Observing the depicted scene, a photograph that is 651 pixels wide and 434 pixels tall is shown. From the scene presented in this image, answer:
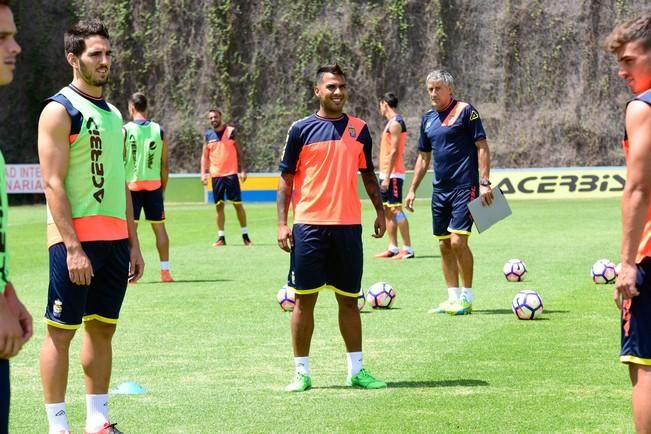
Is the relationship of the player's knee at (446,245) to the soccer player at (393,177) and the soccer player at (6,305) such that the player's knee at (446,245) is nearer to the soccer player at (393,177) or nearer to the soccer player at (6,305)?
the soccer player at (393,177)

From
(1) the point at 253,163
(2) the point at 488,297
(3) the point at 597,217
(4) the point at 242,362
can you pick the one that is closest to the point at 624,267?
(4) the point at 242,362

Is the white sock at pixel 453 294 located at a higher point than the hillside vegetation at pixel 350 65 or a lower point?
lower

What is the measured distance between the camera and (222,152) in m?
A: 22.5

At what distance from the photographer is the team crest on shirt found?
6641 mm

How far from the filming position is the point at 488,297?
44.8 ft

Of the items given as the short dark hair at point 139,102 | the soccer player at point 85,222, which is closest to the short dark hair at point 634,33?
the soccer player at point 85,222

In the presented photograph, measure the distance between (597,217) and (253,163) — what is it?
22.0 m

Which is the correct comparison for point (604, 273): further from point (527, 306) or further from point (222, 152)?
point (222, 152)

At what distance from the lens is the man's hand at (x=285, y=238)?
28.5 ft

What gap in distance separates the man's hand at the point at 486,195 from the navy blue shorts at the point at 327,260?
359 centimetres

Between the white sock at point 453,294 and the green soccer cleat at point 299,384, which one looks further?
the white sock at point 453,294

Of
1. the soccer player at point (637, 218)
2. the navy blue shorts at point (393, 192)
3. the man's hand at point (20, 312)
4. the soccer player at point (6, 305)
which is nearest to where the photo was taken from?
the soccer player at point (6, 305)

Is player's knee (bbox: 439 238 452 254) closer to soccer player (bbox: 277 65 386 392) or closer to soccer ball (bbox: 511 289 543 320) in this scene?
soccer ball (bbox: 511 289 543 320)

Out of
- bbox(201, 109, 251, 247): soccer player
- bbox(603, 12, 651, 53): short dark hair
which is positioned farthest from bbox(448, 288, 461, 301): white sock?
bbox(201, 109, 251, 247): soccer player
